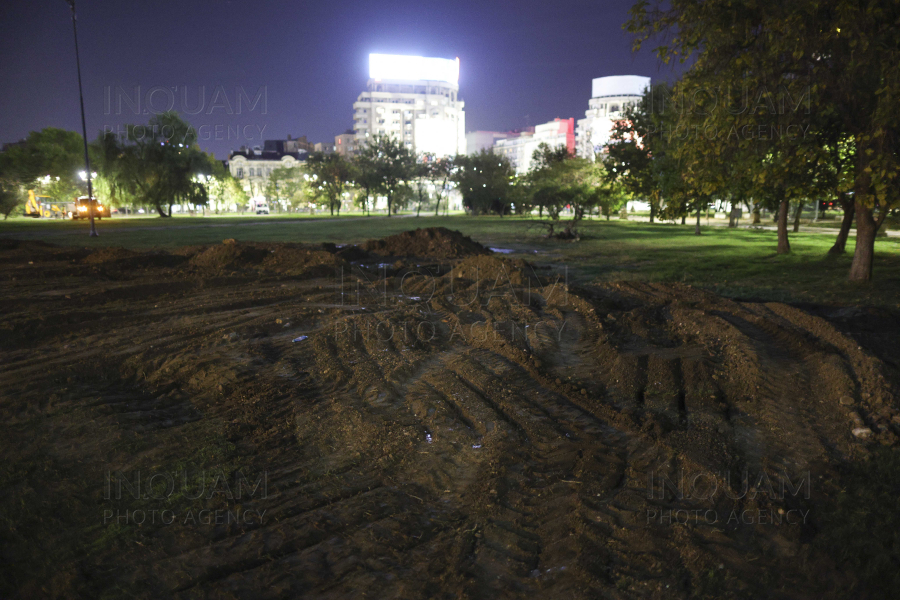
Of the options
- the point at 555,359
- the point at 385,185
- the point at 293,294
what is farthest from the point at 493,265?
the point at 385,185

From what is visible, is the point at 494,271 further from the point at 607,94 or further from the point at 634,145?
the point at 607,94

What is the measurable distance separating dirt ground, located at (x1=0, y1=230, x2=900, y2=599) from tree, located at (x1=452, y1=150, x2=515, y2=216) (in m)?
63.5

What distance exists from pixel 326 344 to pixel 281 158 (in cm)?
12763

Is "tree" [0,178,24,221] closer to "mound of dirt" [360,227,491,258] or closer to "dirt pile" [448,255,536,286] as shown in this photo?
"mound of dirt" [360,227,491,258]

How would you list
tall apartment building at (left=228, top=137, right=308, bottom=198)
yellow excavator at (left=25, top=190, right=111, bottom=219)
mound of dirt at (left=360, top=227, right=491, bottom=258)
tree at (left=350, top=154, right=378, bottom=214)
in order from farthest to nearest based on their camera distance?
tall apartment building at (left=228, top=137, right=308, bottom=198) < tree at (left=350, top=154, right=378, bottom=214) < yellow excavator at (left=25, top=190, right=111, bottom=219) < mound of dirt at (left=360, top=227, right=491, bottom=258)

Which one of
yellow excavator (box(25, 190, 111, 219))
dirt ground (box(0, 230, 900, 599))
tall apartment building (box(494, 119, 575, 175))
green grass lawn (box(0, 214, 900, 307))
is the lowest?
dirt ground (box(0, 230, 900, 599))

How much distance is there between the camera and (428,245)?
60.7ft

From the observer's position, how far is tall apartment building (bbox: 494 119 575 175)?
6496 inches

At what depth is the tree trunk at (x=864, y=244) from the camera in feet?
38.9

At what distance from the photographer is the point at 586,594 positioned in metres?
2.76

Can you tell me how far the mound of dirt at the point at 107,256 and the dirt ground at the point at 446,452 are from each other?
6.04 metres

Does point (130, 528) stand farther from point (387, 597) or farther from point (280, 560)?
point (387, 597)

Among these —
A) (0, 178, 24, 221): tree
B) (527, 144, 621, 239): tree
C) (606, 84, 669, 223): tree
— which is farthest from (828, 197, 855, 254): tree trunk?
(0, 178, 24, 221): tree

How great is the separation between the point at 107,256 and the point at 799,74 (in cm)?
1712
